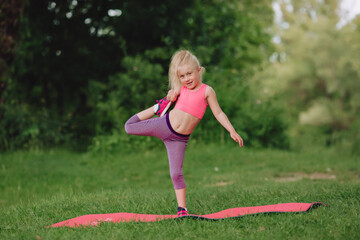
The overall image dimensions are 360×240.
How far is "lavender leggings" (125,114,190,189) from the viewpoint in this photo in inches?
176

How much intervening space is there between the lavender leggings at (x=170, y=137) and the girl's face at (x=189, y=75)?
1.37 feet

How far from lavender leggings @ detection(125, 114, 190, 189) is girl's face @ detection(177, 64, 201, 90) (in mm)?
419

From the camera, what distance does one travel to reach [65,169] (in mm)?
9219

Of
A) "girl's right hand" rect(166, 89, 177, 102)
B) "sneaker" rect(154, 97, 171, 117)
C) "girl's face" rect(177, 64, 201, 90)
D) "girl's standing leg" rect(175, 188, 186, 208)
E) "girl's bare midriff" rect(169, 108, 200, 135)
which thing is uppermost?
Result: "girl's face" rect(177, 64, 201, 90)

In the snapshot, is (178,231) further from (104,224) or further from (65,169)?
(65,169)

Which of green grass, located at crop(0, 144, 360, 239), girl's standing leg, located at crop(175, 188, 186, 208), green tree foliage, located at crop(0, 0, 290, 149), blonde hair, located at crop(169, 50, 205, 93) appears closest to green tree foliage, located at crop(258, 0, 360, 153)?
green tree foliage, located at crop(0, 0, 290, 149)

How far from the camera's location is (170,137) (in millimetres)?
4500

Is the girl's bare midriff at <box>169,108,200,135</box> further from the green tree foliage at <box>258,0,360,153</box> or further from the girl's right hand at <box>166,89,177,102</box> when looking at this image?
the green tree foliage at <box>258,0,360,153</box>

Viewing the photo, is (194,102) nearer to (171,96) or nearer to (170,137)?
(171,96)

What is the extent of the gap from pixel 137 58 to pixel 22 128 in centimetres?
376

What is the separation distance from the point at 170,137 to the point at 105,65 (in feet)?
29.5

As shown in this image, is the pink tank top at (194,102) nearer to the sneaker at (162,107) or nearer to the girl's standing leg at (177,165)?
the sneaker at (162,107)

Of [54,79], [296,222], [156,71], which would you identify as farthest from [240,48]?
[296,222]

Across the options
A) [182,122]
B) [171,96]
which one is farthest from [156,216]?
[171,96]
